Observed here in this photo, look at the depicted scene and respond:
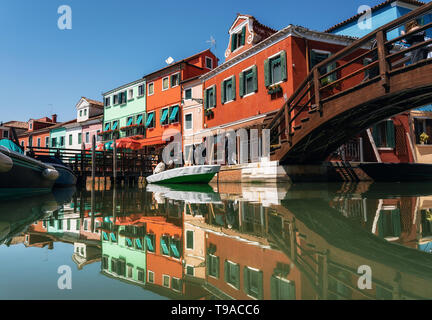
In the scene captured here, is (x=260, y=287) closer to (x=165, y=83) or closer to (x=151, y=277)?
(x=151, y=277)

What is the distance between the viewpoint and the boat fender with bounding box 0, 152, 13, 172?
6.17m

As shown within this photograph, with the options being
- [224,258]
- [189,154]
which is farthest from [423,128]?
[224,258]

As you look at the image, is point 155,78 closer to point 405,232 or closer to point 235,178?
point 235,178

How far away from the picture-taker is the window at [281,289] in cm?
132

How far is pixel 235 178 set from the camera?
12281 millimetres

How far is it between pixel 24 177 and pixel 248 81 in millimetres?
11239

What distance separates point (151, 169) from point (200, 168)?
1049 centimetres

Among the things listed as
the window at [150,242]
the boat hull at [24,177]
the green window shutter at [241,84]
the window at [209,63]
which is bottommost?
the window at [150,242]

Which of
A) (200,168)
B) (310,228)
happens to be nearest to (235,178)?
(200,168)

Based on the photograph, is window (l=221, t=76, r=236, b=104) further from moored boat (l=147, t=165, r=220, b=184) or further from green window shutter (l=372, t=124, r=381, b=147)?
green window shutter (l=372, t=124, r=381, b=147)

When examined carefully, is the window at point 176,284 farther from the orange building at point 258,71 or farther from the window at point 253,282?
the orange building at point 258,71

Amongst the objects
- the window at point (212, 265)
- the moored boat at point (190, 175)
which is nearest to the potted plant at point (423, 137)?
the moored boat at point (190, 175)

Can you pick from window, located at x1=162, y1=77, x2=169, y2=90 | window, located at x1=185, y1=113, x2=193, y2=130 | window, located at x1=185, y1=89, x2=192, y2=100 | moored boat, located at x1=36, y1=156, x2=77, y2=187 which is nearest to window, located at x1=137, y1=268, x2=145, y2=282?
moored boat, located at x1=36, y1=156, x2=77, y2=187

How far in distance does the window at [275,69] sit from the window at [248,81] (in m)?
0.85
